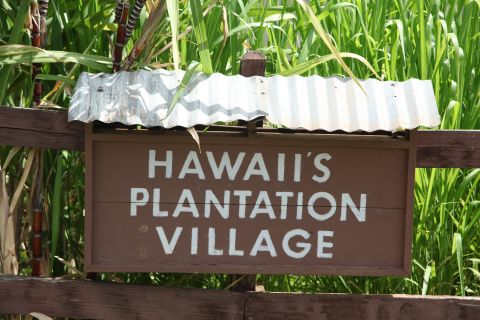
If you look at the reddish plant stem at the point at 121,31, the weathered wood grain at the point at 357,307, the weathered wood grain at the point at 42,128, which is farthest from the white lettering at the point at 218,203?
the reddish plant stem at the point at 121,31

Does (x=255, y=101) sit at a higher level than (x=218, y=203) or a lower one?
higher

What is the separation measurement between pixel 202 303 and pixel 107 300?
32 centimetres

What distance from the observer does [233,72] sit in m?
3.20

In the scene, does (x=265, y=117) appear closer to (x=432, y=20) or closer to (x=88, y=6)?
(x=88, y=6)

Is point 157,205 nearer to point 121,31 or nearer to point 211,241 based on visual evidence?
point 211,241

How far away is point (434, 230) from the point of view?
3113mm

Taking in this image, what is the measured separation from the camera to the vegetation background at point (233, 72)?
9.79 feet

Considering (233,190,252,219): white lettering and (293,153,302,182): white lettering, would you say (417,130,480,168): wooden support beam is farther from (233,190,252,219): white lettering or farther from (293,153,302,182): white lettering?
(233,190,252,219): white lettering

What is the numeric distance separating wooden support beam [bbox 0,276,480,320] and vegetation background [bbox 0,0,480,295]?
172 millimetres

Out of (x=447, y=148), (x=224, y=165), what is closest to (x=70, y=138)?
(x=224, y=165)

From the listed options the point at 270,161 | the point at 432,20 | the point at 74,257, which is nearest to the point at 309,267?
the point at 270,161

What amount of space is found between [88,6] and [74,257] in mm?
941

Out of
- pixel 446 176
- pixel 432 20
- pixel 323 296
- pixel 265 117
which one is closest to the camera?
pixel 265 117

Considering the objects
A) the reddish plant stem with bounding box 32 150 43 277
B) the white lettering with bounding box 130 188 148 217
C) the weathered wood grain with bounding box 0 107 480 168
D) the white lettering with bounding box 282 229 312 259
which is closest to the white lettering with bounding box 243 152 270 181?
the weathered wood grain with bounding box 0 107 480 168
